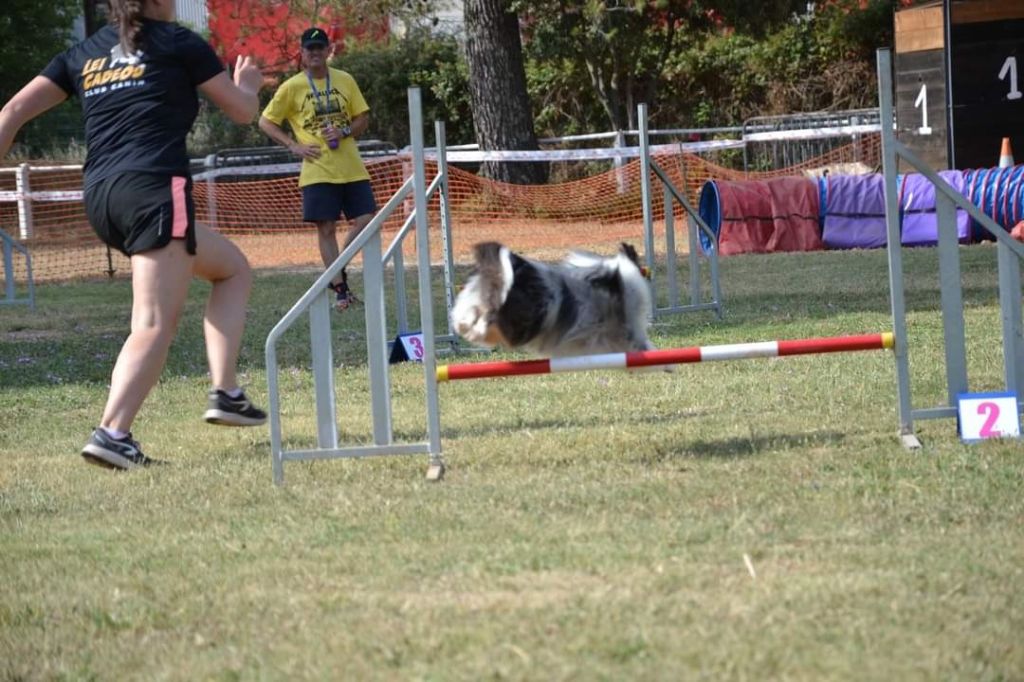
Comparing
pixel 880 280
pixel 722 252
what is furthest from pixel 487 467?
pixel 722 252

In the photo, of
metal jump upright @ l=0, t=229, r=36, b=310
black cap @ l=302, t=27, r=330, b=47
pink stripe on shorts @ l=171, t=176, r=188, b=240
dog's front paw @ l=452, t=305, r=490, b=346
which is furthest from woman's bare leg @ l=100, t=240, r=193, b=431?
metal jump upright @ l=0, t=229, r=36, b=310

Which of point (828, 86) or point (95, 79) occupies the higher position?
point (828, 86)

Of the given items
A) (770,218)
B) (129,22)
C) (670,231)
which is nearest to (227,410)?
(129,22)

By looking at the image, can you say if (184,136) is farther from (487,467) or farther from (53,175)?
(53,175)

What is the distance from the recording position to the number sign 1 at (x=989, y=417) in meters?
5.04

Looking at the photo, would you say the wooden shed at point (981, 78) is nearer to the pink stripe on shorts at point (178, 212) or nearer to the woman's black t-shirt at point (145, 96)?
the woman's black t-shirt at point (145, 96)

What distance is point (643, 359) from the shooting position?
194 inches

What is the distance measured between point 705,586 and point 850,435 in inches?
78.8

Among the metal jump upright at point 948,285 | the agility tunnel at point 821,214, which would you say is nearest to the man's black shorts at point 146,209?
the metal jump upright at point 948,285

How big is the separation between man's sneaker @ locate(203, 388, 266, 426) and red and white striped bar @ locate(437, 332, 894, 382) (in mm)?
941

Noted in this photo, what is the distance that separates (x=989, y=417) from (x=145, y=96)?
10.8 ft

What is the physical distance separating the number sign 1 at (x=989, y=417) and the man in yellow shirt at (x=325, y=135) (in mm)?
5820

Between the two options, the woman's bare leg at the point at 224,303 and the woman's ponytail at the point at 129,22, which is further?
the woman's bare leg at the point at 224,303

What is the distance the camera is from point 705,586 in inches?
137
